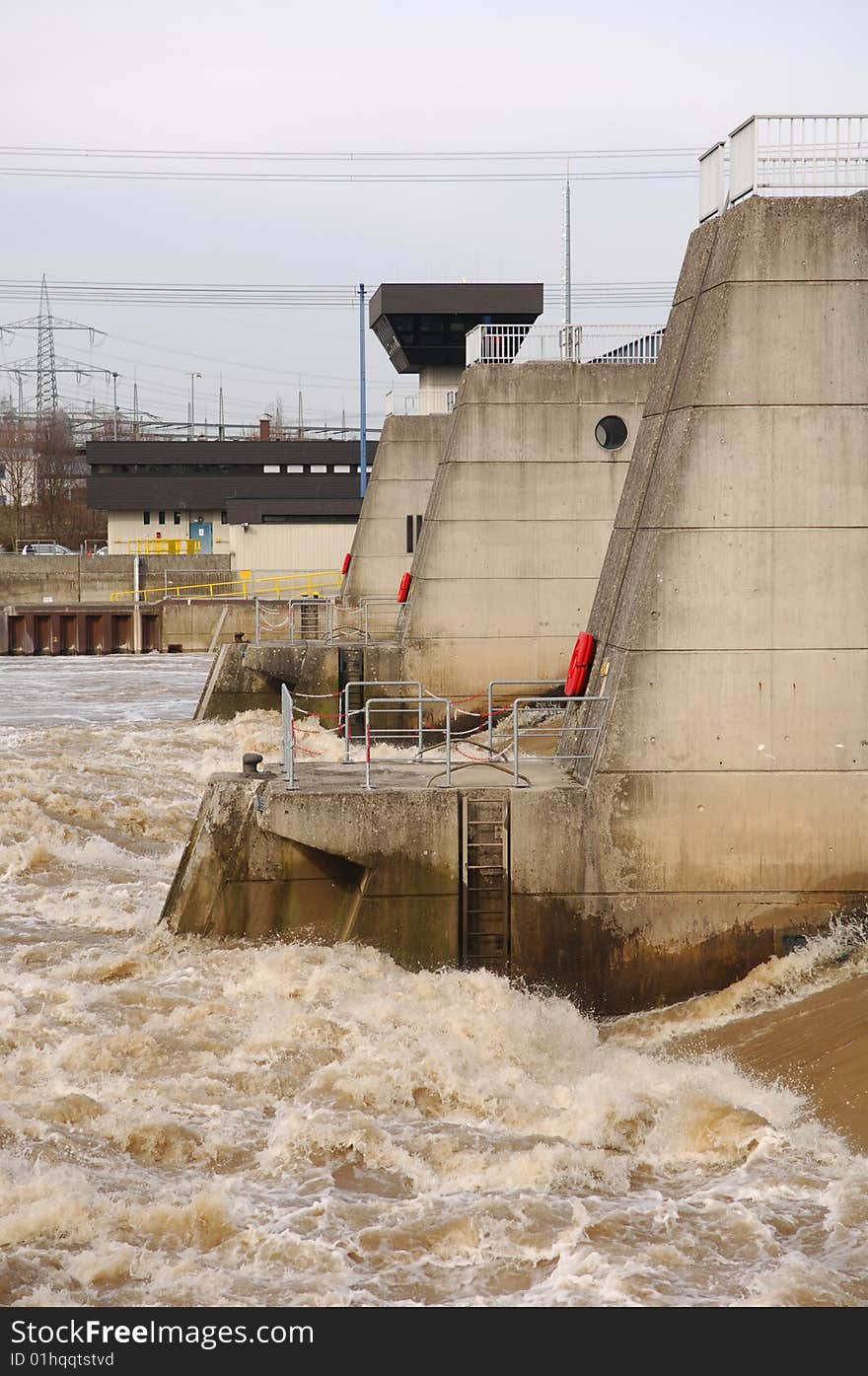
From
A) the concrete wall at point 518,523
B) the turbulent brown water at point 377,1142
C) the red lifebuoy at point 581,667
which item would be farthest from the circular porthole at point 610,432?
the turbulent brown water at point 377,1142

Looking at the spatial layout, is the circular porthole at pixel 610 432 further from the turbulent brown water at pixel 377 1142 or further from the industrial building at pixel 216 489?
the industrial building at pixel 216 489

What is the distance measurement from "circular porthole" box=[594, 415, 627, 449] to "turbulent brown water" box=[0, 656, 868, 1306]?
43.6ft

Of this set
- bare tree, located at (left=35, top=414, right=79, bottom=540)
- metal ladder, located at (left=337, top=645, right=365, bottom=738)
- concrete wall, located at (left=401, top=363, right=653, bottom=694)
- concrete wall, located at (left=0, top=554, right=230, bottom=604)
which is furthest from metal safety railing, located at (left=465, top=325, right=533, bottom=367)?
bare tree, located at (left=35, top=414, right=79, bottom=540)

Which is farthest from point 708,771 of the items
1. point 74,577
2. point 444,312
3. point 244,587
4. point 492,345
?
point 74,577

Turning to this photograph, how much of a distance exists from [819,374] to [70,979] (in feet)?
27.8

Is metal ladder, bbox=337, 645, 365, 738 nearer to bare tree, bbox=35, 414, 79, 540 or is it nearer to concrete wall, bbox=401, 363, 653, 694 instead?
concrete wall, bbox=401, 363, 653, 694

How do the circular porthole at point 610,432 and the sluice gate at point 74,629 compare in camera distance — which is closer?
the circular porthole at point 610,432

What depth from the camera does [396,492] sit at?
3684 cm

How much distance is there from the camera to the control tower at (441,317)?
135ft

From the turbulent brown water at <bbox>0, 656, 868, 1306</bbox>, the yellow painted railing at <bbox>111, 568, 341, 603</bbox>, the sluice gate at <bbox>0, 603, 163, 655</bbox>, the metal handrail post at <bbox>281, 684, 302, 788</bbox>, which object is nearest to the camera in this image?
the turbulent brown water at <bbox>0, 656, 868, 1306</bbox>

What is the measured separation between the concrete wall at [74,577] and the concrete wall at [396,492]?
18.5 m

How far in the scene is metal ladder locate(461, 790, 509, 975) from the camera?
41.2 feet

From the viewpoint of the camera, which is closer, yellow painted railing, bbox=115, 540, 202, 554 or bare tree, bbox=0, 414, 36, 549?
yellow painted railing, bbox=115, 540, 202, 554

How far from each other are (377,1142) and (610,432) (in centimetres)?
1693
